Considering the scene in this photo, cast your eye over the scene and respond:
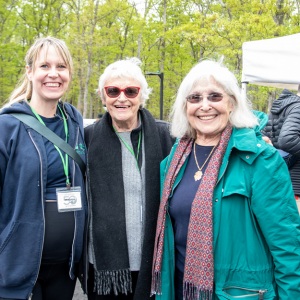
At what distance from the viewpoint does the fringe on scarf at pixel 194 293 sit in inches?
76.6

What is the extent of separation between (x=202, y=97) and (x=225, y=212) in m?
0.67

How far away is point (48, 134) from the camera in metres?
2.33

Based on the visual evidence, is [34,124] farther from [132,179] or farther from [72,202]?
[132,179]

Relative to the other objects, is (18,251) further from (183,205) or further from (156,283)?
(183,205)

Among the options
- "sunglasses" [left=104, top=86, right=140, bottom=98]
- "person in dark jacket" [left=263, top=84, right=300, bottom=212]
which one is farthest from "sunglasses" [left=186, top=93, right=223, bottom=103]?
"person in dark jacket" [left=263, top=84, right=300, bottom=212]

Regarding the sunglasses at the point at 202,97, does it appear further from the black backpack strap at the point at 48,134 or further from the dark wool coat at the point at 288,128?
the dark wool coat at the point at 288,128

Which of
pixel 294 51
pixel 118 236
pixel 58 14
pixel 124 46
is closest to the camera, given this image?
pixel 118 236

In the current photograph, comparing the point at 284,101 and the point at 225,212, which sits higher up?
the point at 284,101

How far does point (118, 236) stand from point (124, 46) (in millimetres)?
22956

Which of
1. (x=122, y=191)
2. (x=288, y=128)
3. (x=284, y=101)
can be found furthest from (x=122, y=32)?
(x=122, y=191)

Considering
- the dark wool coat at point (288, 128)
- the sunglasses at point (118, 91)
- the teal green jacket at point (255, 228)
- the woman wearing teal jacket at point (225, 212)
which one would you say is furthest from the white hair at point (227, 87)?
the dark wool coat at point (288, 128)

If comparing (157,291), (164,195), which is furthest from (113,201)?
Answer: (157,291)

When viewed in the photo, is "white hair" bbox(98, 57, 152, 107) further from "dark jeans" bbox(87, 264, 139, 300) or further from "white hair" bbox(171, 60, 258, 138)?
"dark jeans" bbox(87, 264, 139, 300)

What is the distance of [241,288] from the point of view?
6.13 feet
